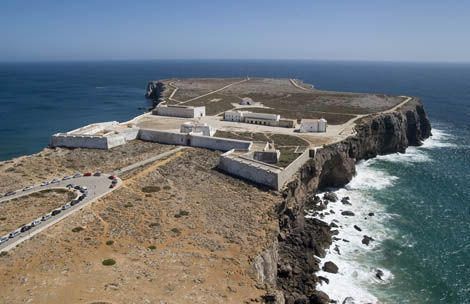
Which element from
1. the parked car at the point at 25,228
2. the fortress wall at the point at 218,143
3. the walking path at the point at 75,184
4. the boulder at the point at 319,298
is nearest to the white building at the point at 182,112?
the fortress wall at the point at 218,143

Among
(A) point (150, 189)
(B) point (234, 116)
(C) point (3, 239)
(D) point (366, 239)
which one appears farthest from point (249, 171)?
(B) point (234, 116)

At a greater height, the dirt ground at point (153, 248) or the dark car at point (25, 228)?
the dark car at point (25, 228)

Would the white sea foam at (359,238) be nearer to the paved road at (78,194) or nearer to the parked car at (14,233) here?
the paved road at (78,194)

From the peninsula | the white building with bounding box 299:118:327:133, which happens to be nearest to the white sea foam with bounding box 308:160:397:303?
the peninsula

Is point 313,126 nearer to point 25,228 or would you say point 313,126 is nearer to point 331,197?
point 331,197

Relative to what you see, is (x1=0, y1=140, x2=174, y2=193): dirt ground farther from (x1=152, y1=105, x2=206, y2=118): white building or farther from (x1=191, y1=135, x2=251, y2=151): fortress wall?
(x1=152, y1=105, x2=206, y2=118): white building

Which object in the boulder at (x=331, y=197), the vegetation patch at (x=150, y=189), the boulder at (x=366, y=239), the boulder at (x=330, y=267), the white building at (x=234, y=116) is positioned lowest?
the boulder at (x=330, y=267)
